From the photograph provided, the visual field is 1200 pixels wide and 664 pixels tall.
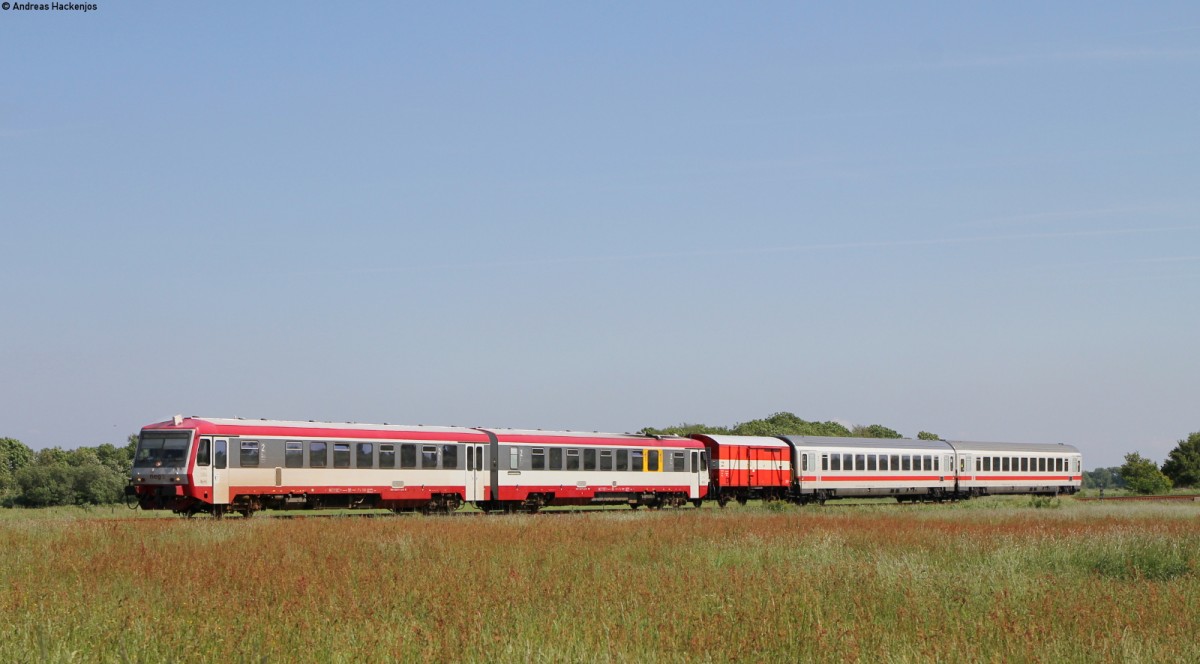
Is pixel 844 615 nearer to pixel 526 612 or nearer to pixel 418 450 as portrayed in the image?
pixel 526 612

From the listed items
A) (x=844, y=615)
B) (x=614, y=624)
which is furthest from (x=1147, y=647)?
(x=614, y=624)

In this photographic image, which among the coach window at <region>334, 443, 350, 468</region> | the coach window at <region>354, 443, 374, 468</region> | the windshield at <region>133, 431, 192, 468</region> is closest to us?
the windshield at <region>133, 431, 192, 468</region>

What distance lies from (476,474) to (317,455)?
6.75 m

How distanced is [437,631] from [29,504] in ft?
173

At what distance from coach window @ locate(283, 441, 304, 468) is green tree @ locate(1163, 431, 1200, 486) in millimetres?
89119

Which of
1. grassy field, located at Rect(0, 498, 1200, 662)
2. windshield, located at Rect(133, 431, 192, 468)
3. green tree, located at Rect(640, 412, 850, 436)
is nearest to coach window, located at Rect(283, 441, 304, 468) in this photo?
windshield, located at Rect(133, 431, 192, 468)

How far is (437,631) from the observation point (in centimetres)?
1108

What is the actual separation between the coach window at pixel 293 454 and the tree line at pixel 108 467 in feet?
51.5

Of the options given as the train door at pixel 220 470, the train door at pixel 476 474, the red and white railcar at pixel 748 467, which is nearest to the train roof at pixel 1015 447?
the red and white railcar at pixel 748 467

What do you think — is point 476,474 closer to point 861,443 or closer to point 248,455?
point 248,455

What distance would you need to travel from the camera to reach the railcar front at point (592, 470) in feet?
140

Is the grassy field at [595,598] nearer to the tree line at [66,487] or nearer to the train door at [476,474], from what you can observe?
the train door at [476,474]

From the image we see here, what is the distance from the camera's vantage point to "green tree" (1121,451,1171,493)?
97.9 meters

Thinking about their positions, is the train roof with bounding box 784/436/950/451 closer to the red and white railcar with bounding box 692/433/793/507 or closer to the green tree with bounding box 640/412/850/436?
the red and white railcar with bounding box 692/433/793/507
